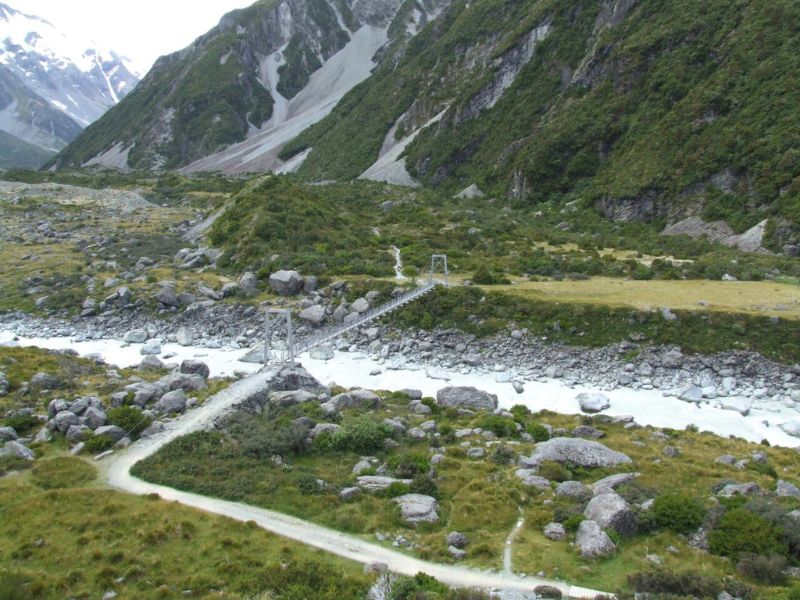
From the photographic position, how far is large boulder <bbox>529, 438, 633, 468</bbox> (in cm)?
2241

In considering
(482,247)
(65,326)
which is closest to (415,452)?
(65,326)

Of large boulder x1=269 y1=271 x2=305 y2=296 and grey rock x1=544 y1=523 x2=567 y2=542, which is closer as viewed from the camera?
grey rock x1=544 y1=523 x2=567 y2=542

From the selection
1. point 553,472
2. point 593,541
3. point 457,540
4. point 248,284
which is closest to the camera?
point 593,541

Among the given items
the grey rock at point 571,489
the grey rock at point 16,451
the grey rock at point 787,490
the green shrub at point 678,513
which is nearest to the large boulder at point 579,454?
the grey rock at point 571,489

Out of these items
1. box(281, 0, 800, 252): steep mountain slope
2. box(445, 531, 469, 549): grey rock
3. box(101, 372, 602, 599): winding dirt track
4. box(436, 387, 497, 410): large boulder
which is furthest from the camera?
box(281, 0, 800, 252): steep mountain slope

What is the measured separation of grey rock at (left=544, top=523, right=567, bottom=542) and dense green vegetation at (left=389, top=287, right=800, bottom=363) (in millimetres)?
22665

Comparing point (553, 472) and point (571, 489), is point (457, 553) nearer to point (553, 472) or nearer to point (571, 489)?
point (571, 489)

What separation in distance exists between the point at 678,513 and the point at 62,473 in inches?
841

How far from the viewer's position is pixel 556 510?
730 inches

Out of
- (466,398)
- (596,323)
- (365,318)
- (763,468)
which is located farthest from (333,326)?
(763,468)

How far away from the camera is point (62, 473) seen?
67.9 ft

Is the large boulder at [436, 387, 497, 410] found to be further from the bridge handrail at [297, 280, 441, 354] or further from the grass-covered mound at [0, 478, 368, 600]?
the grass-covered mound at [0, 478, 368, 600]

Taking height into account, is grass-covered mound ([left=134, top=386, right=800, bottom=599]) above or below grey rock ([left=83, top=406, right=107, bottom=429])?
below

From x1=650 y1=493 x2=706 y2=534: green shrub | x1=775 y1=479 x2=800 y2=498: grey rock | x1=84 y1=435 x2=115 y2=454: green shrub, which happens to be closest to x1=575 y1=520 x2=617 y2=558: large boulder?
x1=650 y1=493 x2=706 y2=534: green shrub
